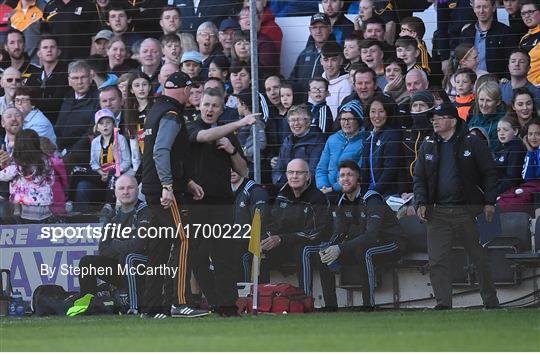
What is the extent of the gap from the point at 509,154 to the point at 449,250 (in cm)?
123

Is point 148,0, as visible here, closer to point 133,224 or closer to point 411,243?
point 133,224

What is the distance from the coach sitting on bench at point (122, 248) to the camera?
46.3ft

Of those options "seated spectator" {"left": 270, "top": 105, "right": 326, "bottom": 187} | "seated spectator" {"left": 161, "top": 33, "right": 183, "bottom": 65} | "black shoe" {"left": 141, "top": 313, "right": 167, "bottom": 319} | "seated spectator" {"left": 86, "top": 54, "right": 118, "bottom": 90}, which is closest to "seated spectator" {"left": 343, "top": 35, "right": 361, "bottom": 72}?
"seated spectator" {"left": 270, "top": 105, "right": 326, "bottom": 187}

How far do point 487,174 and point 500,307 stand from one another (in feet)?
4.36

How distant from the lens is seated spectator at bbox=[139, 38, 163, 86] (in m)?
16.0

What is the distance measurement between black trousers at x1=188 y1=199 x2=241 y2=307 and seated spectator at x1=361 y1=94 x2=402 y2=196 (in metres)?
1.72

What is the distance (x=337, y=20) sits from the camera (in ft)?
51.3

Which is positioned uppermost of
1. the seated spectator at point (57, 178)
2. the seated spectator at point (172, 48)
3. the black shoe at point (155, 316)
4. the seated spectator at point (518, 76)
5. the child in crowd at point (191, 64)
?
the seated spectator at point (172, 48)

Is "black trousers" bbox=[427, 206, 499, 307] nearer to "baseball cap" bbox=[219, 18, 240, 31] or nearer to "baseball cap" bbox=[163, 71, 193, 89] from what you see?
"baseball cap" bbox=[163, 71, 193, 89]

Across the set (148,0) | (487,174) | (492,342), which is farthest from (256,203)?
(492,342)

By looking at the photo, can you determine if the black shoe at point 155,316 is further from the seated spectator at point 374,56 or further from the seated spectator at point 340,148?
the seated spectator at point 374,56

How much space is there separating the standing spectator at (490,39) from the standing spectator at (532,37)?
0.51 ft

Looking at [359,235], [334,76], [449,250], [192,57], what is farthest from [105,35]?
[449,250]

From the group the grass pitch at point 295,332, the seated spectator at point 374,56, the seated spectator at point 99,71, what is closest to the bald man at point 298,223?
the grass pitch at point 295,332
